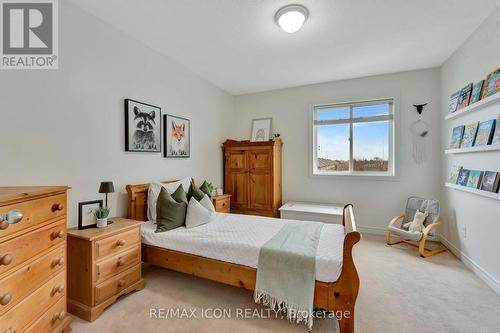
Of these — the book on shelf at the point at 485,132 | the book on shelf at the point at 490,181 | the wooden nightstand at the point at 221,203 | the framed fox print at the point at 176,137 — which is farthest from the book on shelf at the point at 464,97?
the framed fox print at the point at 176,137

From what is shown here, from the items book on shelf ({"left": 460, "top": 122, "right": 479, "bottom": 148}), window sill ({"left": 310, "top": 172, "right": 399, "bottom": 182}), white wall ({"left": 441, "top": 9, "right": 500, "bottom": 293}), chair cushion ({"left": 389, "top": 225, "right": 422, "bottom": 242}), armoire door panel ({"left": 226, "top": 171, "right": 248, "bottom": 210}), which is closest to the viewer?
white wall ({"left": 441, "top": 9, "right": 500, "bottom": 293})

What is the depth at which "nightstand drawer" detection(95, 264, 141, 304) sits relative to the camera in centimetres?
181

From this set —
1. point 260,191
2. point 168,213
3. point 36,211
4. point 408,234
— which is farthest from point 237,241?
point 408,234

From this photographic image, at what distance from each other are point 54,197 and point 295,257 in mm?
1808

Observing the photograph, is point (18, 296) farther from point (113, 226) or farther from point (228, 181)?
point (228, 181)

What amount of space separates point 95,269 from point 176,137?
2.00 metres

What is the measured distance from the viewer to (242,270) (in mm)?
1907

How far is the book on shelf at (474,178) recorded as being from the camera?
2.38 m

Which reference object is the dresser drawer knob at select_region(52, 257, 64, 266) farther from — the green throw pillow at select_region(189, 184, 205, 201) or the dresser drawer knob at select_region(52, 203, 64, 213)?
the green throw pillow at select_region(189, 184, 205, 201)

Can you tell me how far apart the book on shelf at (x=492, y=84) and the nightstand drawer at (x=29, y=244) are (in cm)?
397

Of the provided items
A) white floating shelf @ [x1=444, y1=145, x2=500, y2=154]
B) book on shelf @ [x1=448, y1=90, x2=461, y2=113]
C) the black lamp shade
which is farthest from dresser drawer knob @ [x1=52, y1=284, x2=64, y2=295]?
book on shelf @ [x1=448, y1=90, x2=461, y2=113]

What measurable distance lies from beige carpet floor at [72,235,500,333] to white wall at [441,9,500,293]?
0.24 metres

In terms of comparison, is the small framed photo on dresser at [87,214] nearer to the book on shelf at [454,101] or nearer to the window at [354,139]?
the window at [354,139]

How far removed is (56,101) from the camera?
195 cm
